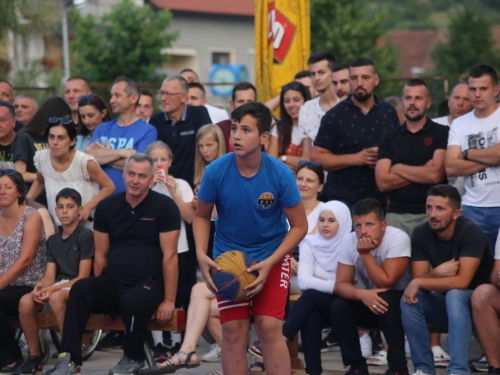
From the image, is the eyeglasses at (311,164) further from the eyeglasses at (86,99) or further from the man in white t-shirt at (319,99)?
the eyeglasses at (86,99)

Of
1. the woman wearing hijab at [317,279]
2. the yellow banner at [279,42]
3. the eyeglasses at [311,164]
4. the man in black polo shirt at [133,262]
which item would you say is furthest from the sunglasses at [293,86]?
the man in black polo shirt at [133,262]

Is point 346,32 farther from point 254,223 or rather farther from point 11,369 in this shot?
point 254,223

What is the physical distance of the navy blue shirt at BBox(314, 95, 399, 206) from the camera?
868 centimetres

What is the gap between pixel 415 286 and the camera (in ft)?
24.3

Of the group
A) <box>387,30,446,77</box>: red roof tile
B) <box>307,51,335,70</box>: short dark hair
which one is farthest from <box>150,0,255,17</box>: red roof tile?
<box>307,51,335,70</box>: short dark hair

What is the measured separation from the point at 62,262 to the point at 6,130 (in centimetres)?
192

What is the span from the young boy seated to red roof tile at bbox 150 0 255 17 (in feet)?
132

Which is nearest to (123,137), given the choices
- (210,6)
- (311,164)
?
(311,164)

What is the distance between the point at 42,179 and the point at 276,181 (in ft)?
12.6

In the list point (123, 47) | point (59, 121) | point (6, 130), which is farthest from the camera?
point (123, 47)

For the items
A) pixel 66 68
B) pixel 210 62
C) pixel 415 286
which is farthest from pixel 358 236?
pixel 210 62

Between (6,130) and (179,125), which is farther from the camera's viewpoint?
(6,130)

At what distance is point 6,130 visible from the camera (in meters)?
9.66

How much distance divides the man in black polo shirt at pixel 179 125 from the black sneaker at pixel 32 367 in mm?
2392
